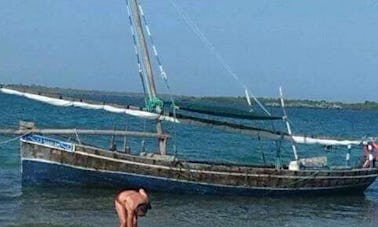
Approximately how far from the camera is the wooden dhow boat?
26.7m

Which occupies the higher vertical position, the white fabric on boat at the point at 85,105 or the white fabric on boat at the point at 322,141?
the white fabric on boat at the point at 85,105

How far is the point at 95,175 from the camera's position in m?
26.8

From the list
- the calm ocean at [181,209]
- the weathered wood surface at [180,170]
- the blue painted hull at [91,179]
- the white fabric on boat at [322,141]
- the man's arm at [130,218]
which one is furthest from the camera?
the white fabric on boat at [322,141]

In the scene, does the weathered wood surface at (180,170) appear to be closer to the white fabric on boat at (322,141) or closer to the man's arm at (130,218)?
the white fabric on boat at (322,141)

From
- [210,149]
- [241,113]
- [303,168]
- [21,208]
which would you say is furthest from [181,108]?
[210,149]

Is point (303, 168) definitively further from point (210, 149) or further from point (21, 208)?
point (210, 149)

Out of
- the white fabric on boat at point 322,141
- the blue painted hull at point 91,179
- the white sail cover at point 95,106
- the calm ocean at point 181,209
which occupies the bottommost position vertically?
the calm ocean at point 181,209

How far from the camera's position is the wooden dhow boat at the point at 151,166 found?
87.7 ft

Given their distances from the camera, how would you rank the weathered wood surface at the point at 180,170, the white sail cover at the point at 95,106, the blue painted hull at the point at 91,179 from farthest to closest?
the white sail cover at the point at 95,106 < the blue painted hull at the point at 91,179 < the weathered wood surface at the point at 180,170

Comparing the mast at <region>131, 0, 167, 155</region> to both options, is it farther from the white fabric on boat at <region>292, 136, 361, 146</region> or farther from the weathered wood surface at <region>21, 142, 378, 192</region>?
the white fabric on boat at <region>292, 136, 361, 146</region>

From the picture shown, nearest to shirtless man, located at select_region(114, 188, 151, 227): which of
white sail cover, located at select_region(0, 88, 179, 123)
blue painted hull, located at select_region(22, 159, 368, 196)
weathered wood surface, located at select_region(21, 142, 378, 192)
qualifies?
weathered wood surface, located at select_region(21, 142, 378, 192)

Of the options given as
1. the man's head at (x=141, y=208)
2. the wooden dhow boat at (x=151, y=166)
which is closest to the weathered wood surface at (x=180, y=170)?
the wooden dhow boat at (x=151, y=166)

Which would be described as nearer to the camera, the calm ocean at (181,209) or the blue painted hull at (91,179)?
the calm ocean at (181,209)

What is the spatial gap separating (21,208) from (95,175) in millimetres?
4085
